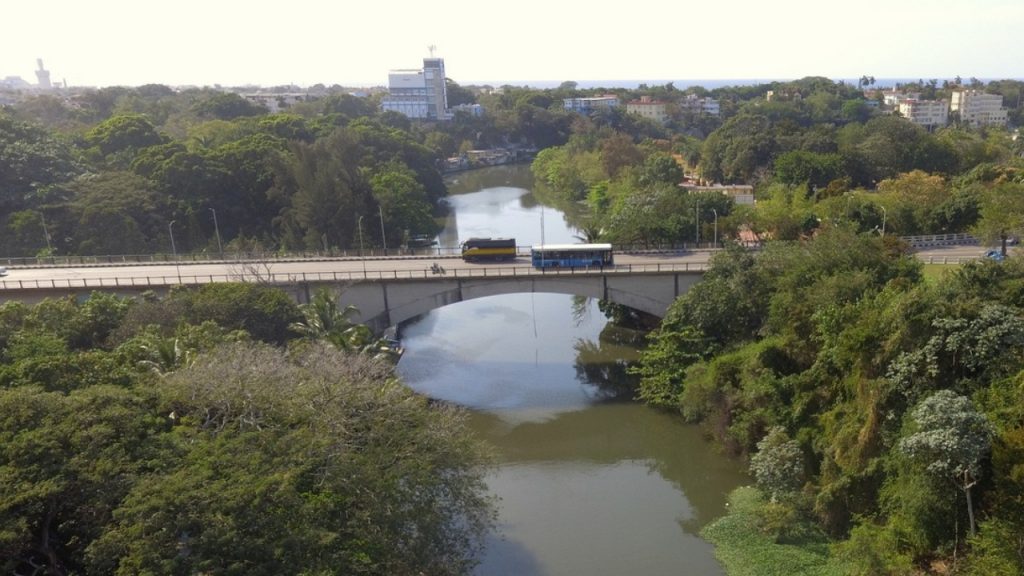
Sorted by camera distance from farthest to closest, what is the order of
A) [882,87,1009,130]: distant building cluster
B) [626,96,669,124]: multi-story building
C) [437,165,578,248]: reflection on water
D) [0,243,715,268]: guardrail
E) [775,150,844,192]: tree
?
[626,96,669,124]: multi-story building, [882,87,1009,130]: distant building cluster, [437,165,578,248]: reflection on water, [775,150,844,192]: tree, [0,243,715,268]: guardrail

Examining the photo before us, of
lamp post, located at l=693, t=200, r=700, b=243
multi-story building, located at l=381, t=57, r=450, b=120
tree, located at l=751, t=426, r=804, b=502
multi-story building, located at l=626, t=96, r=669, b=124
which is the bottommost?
tree, located at l=751, t=426, r=804, b=502

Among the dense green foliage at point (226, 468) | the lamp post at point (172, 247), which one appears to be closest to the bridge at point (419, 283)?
the lamp post at point (172, 247)

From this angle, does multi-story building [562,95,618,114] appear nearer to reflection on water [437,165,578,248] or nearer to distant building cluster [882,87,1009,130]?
reflection on water [437,165,578,248]

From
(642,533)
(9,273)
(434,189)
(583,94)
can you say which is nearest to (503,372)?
(642,533)

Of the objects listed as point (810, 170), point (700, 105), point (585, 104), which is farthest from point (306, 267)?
point (700, 105)

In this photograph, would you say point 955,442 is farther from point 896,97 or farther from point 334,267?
point 896,97

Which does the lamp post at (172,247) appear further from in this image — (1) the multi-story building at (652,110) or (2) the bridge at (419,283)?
(1) the multi-story building at (652,110)

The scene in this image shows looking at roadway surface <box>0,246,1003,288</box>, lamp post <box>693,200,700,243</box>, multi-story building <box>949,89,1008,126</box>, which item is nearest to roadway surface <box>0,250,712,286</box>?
roadway surface <box>0,246,1003,288</box>
